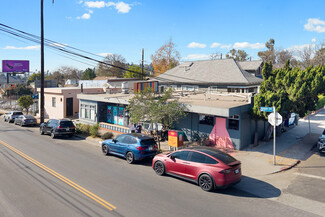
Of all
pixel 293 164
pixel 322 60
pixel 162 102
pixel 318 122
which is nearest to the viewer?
pixel 293 164

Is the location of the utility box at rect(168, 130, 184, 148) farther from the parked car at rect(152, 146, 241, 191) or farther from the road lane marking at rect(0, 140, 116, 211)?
the road lane marking at rect(0, 140, 116, 211)

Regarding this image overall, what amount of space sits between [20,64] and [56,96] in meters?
63.7

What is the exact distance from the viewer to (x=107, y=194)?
927cm

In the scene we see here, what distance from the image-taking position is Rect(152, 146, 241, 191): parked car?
9.63 metres

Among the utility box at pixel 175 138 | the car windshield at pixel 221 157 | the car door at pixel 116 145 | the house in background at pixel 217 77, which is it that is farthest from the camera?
the house in background at pixel 217 77

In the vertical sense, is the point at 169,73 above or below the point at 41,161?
above

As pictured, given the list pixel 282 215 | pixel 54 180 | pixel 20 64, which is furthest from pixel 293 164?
pixel 20 64

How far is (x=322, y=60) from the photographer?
1954 inches

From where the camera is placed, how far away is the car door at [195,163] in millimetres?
10180

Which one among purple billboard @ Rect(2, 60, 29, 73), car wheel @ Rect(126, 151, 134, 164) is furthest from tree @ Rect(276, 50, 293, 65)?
purple billboard @ Rect(2, 60, 29, 73)

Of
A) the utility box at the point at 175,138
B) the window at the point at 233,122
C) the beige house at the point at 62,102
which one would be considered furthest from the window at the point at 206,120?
the beige house at the point at 62,102

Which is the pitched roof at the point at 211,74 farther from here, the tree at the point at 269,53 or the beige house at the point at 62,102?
the tree at the point at 269,53

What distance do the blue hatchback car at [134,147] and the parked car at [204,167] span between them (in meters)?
1.94

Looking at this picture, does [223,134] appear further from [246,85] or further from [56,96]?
[56,96]
